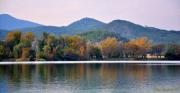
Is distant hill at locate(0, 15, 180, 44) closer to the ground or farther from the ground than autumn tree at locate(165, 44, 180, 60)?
farther from the ground

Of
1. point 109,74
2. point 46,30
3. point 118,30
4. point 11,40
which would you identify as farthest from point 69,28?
point 109,74

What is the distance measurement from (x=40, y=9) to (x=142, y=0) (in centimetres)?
688

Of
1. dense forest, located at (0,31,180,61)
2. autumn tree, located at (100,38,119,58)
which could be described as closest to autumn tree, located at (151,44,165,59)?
dense forest, located at (0,31,180,61)

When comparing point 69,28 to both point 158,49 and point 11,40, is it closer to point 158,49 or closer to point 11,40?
point 11,40

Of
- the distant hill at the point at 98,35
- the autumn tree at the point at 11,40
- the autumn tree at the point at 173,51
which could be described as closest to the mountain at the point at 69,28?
the distant hill at the point at 98,35

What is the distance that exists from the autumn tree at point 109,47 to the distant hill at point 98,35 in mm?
727

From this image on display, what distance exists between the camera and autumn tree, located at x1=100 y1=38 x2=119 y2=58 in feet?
115

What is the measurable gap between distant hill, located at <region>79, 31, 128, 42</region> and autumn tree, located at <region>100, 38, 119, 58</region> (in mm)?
727

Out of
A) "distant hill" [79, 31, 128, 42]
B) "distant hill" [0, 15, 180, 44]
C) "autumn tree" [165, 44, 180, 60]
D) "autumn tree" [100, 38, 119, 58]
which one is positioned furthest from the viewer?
"distant hill" [79, 31, 128, 42]

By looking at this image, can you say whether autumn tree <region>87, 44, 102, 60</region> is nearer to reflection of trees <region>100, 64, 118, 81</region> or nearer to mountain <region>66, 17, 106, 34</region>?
mountain <region>66, 17, 106, 34</region>

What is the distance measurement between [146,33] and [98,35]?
6.28 metres

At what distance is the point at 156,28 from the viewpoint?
27.5 metres

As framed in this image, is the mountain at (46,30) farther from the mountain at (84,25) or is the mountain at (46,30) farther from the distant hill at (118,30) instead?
the mountain at (84,25)

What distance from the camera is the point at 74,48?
33688 mm
